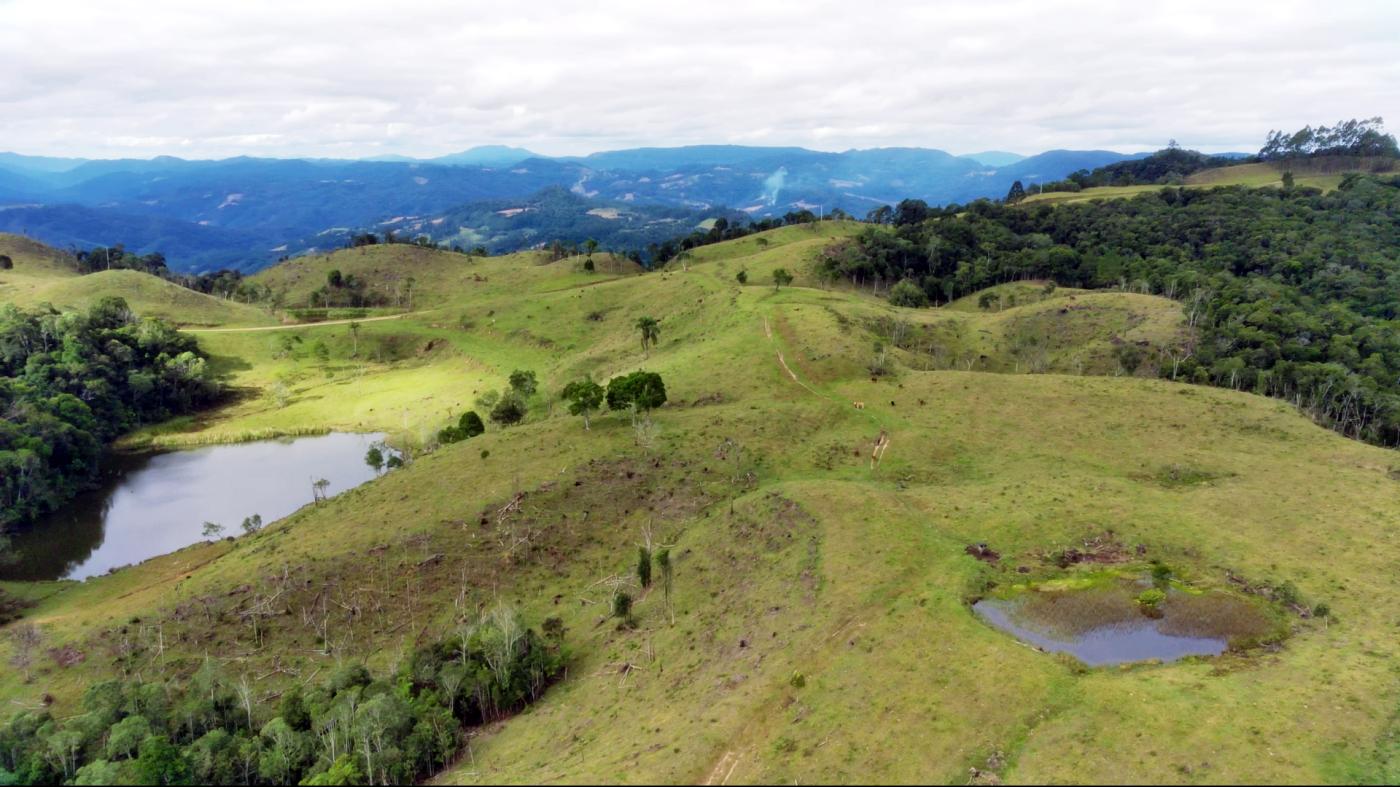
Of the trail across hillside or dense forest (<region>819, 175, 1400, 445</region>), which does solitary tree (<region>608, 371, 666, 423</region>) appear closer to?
dense forest (<region>819, 175, 1400, 445</region>)

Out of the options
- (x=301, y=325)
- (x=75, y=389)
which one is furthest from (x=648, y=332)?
(x=301, y=325)

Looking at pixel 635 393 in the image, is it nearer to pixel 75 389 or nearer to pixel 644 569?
pixel 644 569

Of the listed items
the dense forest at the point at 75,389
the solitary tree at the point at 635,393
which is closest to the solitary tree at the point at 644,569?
the solitary tree at the point at 635,393

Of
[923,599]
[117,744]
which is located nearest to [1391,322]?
[923,599]

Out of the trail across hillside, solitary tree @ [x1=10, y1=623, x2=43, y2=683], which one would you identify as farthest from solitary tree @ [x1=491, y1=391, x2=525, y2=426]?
the trail across hillside

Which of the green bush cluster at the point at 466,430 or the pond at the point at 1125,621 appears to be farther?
the green bush cluster at the point at 466,430

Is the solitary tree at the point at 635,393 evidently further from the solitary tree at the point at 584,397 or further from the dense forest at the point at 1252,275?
the dense forest at the point at 1252,275
